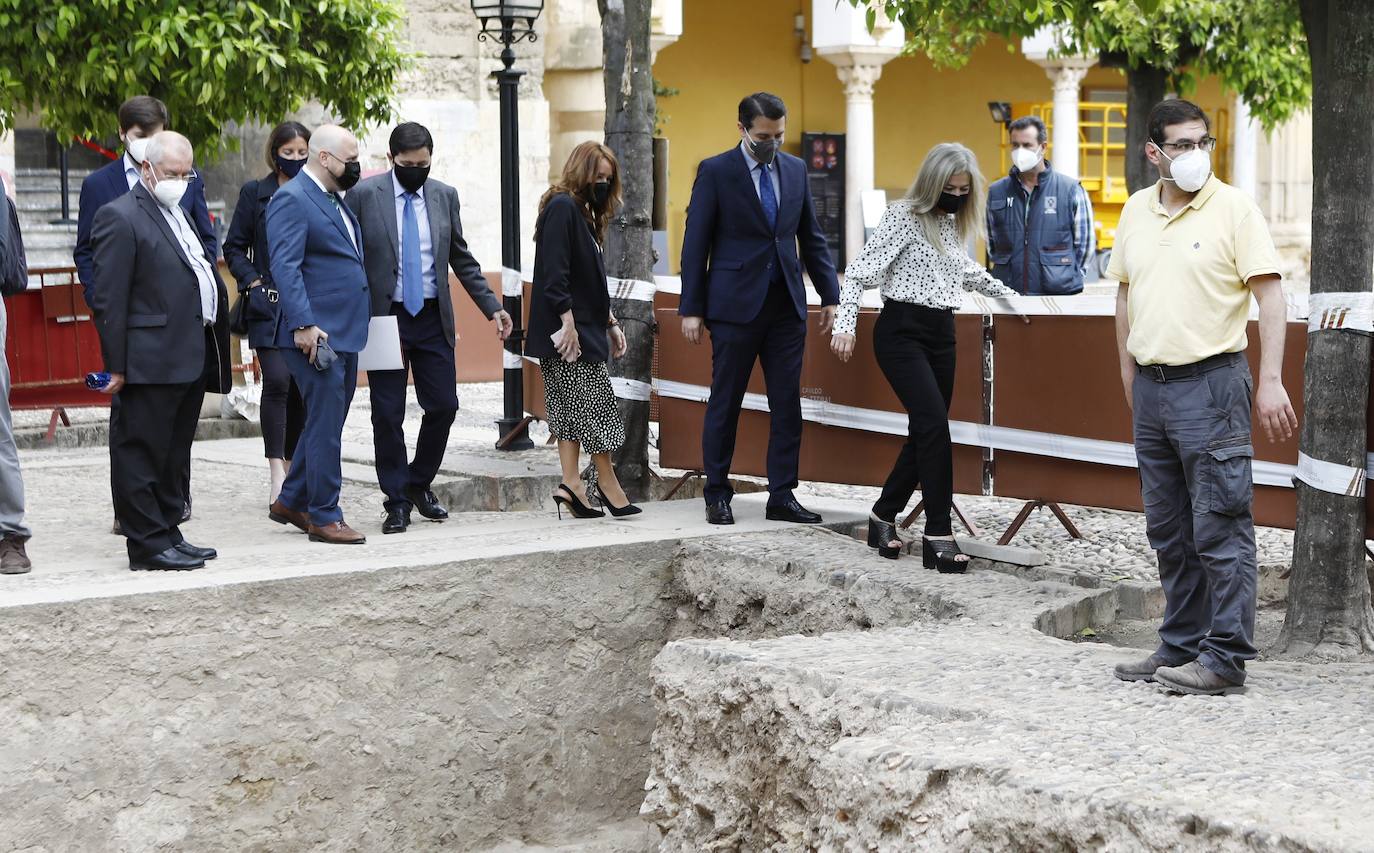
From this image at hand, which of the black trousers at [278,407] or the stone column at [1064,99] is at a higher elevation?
the stone column at [1064,99]

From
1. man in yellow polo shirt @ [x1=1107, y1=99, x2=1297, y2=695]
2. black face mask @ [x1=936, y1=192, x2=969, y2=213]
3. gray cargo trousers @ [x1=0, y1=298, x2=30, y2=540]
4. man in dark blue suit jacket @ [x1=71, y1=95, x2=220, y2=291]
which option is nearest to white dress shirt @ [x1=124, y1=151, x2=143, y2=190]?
man in dark blue suit jacket @ [x1=71, y1=95, x2=220, y2=291]

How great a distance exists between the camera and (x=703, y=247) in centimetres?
735

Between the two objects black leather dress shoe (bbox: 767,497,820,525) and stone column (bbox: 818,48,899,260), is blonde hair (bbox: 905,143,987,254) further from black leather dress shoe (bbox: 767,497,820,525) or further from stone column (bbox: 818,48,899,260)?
stone column (bbox: 818,48,899,260)

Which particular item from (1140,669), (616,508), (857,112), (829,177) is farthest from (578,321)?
(829,177)

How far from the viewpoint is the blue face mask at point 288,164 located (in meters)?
7.65

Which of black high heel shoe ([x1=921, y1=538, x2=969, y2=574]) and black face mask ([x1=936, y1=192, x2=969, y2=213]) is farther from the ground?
black face mask ([x1=936, y1=192, x2=969, y2=213])

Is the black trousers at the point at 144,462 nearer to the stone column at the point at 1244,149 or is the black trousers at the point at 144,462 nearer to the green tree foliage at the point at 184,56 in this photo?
the green tree foliage at the point at 184,56

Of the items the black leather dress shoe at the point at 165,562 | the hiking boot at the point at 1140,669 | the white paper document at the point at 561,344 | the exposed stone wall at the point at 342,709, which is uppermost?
the white paper document at the point at 561,344

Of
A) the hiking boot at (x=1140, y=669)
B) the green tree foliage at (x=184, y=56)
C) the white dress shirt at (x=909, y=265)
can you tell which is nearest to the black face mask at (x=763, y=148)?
the white dress shirt at (x=909, y=265)

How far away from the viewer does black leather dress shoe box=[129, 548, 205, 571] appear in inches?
252

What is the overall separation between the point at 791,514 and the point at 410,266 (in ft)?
6.31

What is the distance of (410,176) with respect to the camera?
7379mm

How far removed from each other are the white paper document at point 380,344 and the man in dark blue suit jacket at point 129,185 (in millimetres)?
694

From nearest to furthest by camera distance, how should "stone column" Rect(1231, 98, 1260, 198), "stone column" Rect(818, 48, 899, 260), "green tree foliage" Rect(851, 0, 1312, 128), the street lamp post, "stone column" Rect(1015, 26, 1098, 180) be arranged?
the street lamp post < "green tree foliage" Rect(851, 0, 1312, 128) < "stone column" Rect(818, 48, 899, 260) < "stone column" Rect(1015, 26, 1098, 180) < "stone column" Rect(1231, 98, 1260, 198)
